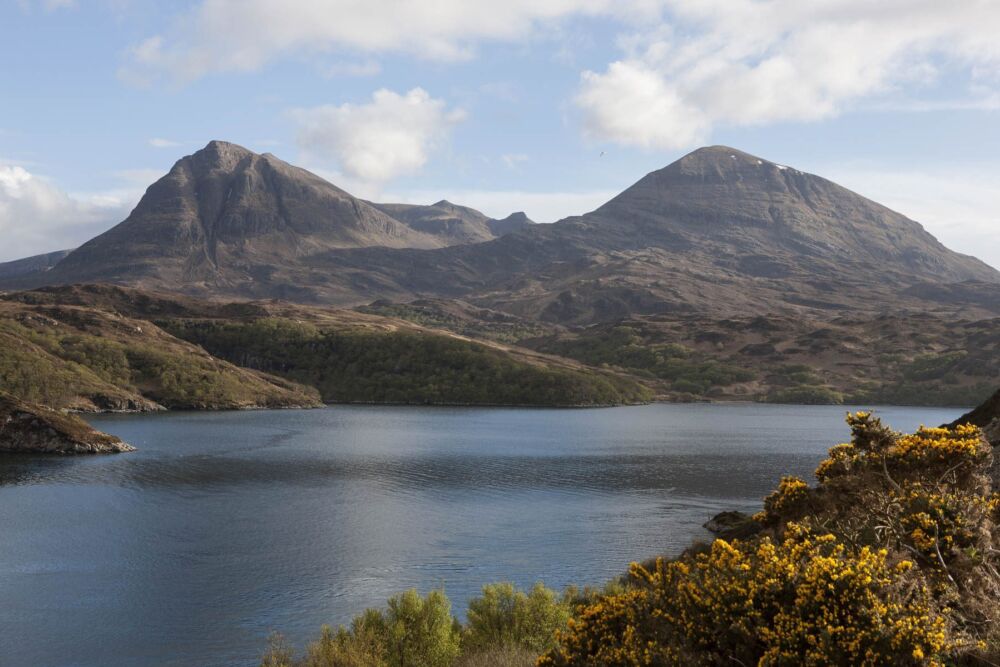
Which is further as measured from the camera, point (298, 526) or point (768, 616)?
point (298, 526)

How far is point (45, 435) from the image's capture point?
435 feet

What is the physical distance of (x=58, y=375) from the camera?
19438 centimetres

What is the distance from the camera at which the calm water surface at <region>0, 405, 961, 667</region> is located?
183 feet

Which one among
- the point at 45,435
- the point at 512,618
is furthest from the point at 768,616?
the point at 45,435

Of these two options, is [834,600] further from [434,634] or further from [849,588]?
[434,634]

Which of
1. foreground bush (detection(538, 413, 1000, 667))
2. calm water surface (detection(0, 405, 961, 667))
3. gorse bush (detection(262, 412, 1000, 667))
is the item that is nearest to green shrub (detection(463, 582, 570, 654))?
Result: gorse bush (detection(262, 412, 1000, 667))

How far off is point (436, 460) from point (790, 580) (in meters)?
118

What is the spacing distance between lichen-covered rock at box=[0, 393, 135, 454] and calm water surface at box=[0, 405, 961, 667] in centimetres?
622

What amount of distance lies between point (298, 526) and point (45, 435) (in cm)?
7195

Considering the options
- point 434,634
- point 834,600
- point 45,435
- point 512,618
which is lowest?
point 434,634

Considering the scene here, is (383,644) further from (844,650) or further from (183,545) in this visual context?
(183,545)

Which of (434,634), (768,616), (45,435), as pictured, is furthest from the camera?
(45,435)

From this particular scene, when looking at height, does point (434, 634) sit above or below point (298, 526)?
above

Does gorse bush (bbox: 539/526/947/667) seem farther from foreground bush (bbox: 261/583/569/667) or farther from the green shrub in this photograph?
the green shrub
